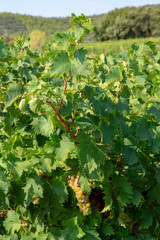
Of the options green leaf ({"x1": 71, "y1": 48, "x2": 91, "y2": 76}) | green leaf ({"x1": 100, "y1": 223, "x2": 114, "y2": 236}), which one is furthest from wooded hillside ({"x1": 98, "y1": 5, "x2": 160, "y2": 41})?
green leaf ({"x1": 71, "y1": 48, "x2": 91, "y2": 76})

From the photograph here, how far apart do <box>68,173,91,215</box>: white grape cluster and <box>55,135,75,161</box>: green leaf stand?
0.24 metres

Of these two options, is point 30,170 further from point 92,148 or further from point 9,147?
point 92,148

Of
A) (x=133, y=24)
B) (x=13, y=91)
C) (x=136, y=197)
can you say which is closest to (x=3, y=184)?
(x=13, y=91)

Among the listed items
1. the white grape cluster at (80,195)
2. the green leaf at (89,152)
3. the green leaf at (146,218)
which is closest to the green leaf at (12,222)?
the white grape cluster at (80,195)

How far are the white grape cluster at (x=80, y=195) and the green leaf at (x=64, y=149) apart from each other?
24cm

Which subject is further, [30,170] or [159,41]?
[159,41]

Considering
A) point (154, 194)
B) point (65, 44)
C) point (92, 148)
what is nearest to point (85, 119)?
point (92, 148)

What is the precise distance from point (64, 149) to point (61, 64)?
426 millimetres

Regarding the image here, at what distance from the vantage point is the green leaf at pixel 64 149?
135cm

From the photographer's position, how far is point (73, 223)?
1.53 m

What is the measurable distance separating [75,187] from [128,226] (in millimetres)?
743

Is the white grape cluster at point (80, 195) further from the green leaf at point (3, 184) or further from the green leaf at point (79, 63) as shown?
the green leaf at point (79, 63)

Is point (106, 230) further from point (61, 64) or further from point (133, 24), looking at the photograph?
point (133, 24)

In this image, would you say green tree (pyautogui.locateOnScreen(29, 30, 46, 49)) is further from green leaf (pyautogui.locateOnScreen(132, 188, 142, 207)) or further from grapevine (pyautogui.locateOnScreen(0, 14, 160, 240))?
green leaf (pyautogui.locateOnScreen(132, 188, 142, 207))
